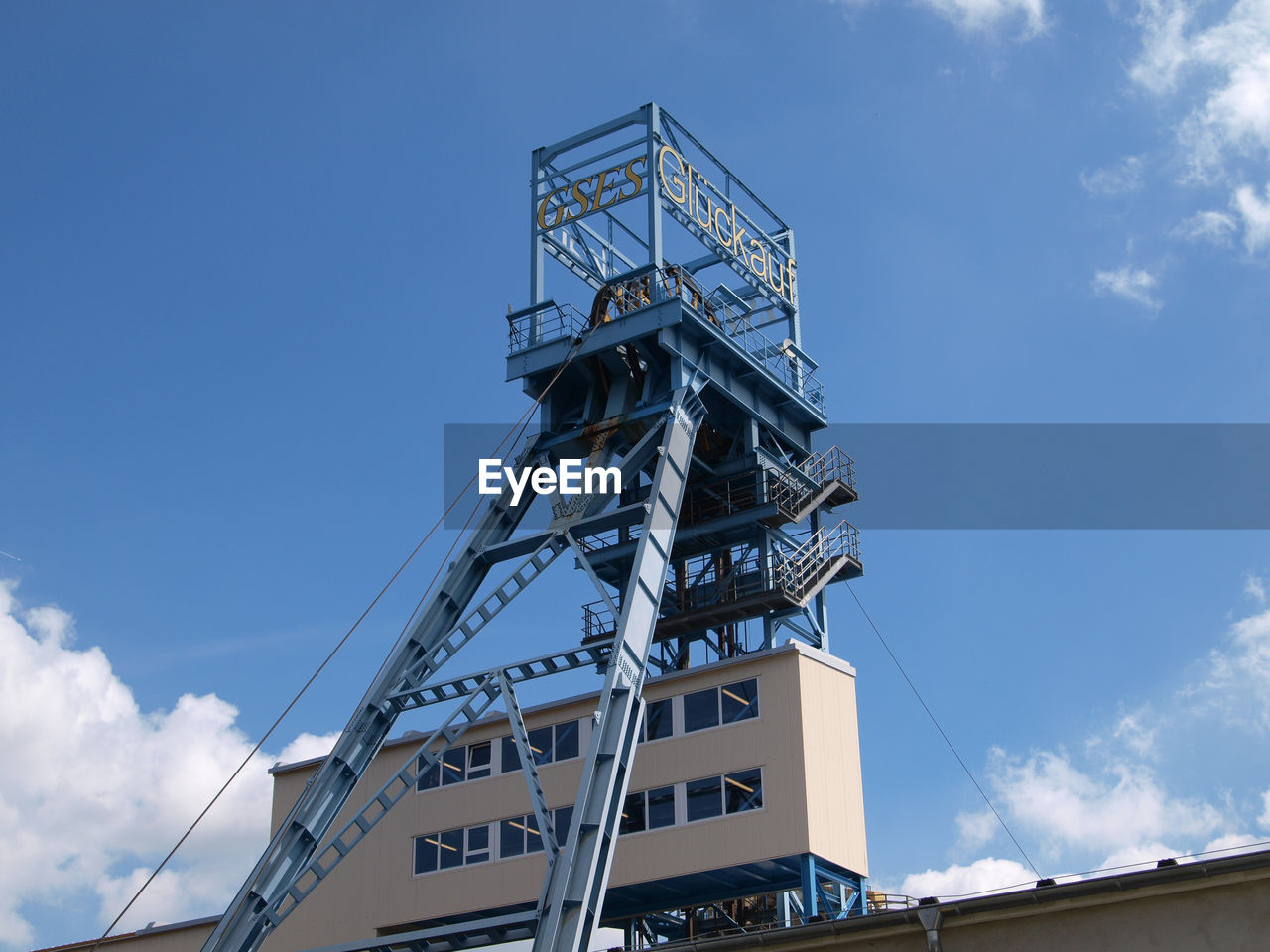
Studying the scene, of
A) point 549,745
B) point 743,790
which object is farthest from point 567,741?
point 743,790

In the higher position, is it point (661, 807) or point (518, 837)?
point (661, 807)

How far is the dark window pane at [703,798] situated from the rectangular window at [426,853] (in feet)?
18.9

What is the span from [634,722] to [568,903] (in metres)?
3.45

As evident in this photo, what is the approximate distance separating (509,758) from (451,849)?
212 centimetres

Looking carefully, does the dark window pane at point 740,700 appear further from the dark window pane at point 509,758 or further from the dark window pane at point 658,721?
the dark window pane at point 509,758

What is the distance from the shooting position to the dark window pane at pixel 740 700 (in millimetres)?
27828

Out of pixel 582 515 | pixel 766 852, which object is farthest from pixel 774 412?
pixel 766 852

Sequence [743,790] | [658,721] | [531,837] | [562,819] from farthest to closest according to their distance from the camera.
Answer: [531,837], [562,819], [658,721], [743,790]

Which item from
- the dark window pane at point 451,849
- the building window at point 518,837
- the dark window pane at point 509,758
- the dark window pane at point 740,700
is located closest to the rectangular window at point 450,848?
the dark window pane at point 451,849

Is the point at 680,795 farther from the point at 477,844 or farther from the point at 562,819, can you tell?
the point at 477,844

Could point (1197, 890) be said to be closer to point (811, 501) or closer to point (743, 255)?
point (811, 501)

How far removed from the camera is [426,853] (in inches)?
1189

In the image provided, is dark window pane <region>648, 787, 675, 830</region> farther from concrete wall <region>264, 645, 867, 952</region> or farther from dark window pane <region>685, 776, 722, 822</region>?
dark window pane <region>685, 776, 722, 822</region>

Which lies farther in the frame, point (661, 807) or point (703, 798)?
point (661, 807)
